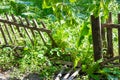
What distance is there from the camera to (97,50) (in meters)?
4.48

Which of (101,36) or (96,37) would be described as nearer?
(96,37)

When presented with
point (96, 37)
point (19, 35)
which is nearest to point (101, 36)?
point (96, 37)

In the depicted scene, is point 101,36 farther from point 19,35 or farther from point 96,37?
point 19,35

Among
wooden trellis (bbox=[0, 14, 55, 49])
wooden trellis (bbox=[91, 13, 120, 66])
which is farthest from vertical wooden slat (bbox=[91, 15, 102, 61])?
wooden trellis (bbox=[0, 14, 55, 49])

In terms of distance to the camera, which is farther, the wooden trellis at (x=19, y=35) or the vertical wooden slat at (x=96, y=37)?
the wooden trellis at (x=19, y=35)

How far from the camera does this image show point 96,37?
437cm

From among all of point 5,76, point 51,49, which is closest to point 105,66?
point 51,49

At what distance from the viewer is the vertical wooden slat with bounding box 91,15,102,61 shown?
13.9ft

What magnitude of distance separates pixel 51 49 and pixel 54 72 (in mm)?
456

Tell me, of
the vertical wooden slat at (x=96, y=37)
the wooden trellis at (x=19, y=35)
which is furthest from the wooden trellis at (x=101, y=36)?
the wooden trellis at (x=19, y=35)

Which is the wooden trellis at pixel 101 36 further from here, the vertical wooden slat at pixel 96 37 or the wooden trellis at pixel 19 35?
the wooden trellis at pixel 19 35

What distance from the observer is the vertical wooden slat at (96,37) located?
4230mm

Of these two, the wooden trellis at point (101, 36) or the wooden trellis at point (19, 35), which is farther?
the wooden trellis at point (19, 35)

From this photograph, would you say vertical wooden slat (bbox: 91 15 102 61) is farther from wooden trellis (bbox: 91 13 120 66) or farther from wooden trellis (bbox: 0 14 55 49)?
wooden trellis (bbox: 0 14 55 49)
